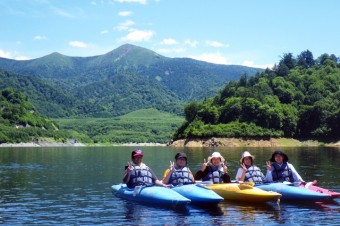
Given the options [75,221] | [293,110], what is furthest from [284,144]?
[75,221]

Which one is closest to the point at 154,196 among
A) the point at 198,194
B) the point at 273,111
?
the point at 198,194

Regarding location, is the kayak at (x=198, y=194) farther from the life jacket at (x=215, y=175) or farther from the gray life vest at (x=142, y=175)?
the life jacket at (x=215, y=175)

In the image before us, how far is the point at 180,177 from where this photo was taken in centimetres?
2655

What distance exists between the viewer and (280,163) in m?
28.3

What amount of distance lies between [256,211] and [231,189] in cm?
277

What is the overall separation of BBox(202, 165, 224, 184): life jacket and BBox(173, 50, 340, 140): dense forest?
117 meters

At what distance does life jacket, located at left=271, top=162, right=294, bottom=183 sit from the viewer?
92.3 feet

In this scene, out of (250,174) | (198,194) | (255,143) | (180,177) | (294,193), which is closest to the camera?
(198,194)

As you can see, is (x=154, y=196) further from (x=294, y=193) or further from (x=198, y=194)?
(x=294, y=193)

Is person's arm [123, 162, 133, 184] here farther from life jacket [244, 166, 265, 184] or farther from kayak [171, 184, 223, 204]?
life jacket [244, 166, 265, 184]

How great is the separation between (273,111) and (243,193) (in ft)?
426

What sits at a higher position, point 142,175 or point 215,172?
point 215,172

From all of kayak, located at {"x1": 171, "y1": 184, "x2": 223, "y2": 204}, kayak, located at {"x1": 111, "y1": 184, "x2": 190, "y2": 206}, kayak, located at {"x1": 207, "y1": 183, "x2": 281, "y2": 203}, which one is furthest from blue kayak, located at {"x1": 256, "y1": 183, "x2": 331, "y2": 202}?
kayak, located at {"x1": 111, "y1": 184, "x2": 190, "y2": 206}

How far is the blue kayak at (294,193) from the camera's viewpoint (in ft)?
85.3
